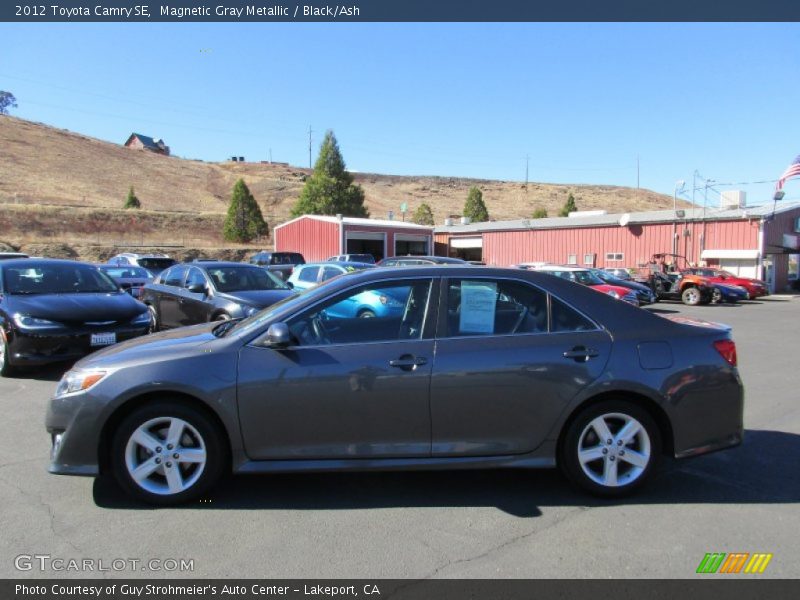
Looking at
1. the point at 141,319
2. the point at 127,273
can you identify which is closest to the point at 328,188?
the point at 127,273

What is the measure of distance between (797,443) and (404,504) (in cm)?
375

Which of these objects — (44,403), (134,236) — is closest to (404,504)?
(44,403)

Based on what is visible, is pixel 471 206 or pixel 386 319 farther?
pixel 471 206

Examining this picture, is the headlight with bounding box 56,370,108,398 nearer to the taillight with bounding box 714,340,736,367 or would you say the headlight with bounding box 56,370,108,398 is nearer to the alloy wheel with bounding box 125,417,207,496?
the alloy wheel with bounding box 125,417,207,496

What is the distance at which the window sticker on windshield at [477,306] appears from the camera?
152 inches

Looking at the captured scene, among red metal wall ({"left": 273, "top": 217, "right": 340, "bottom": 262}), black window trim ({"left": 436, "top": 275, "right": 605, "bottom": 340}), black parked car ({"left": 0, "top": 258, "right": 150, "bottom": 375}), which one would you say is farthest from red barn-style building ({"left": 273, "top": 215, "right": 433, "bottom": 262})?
black window trim ({"left": 436, "top": 275, "right": 605, "bottom": 340})

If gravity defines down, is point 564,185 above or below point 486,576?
above

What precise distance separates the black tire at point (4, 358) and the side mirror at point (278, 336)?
17.8 feet

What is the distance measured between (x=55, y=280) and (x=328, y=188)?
39.4m

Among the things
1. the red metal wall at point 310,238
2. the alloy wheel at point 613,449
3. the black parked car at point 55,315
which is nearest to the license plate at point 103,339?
the black parked car at point 55,315

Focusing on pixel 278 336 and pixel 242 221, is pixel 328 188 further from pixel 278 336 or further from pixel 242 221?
pixel 278 336

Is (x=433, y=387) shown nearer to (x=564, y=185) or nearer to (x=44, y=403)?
(x=44, y=403)

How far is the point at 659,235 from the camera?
31.7m

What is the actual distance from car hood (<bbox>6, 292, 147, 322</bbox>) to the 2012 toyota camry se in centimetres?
407
